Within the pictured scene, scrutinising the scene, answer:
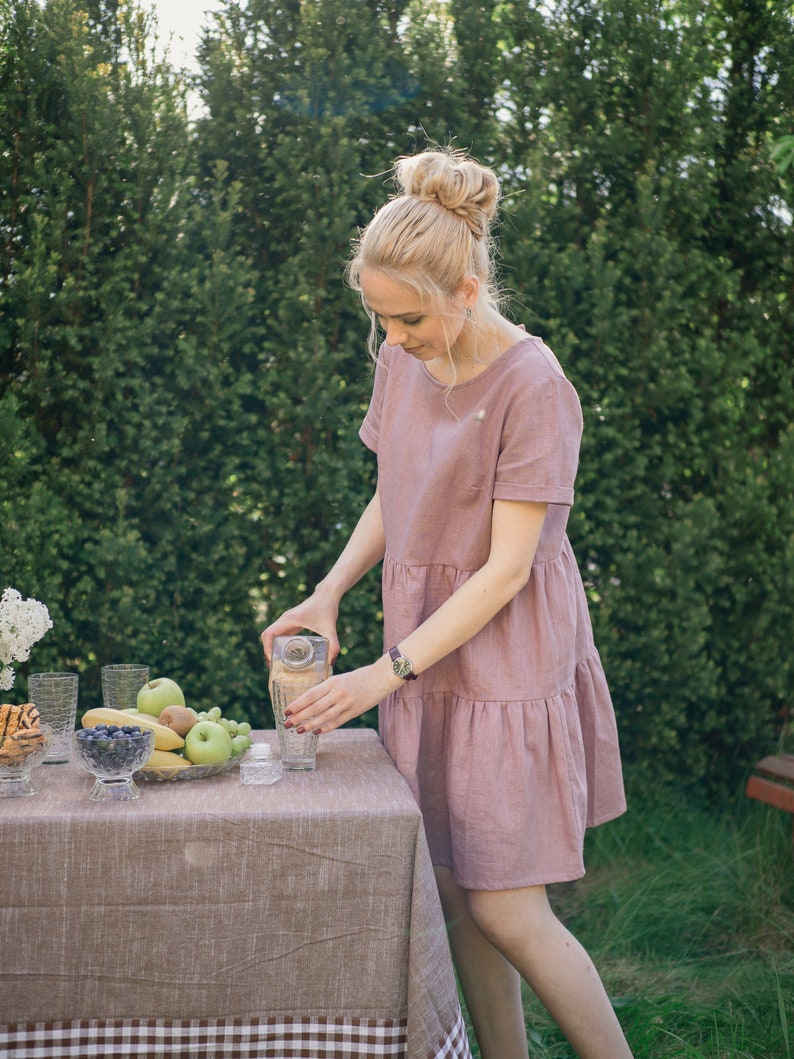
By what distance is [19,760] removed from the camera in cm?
Answer: 172

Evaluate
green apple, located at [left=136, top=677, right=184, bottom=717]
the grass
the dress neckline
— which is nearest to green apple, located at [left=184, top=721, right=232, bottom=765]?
green apple, located at [left=136, top=677, right=184, bottom=717]

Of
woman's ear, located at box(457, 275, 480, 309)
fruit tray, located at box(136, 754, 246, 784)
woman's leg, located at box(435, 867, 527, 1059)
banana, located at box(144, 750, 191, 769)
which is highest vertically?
woman's ear, located at box(457, 275, 480, 309)

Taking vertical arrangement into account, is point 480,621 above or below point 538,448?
below

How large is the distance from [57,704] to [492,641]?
2.81 ft

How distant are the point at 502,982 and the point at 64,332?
2.12m

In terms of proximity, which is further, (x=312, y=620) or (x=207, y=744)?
(x=312, y=620)

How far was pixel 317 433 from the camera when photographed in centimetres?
332

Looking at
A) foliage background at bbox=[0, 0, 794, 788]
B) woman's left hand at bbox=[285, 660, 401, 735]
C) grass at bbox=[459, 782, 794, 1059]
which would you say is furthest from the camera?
foliage background at bbox=[0, 0, 794, 788]

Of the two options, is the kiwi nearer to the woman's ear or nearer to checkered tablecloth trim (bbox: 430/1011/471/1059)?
checkered tablecloth trim (bbox: 430/1011/471/1059)

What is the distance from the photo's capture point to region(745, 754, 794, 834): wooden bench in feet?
10.00

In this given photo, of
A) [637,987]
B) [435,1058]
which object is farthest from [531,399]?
[637,987]

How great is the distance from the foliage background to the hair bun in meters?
1.34

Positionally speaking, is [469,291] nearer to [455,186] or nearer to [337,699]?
[455,186]

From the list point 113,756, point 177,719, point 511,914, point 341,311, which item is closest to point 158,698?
point 177,719
